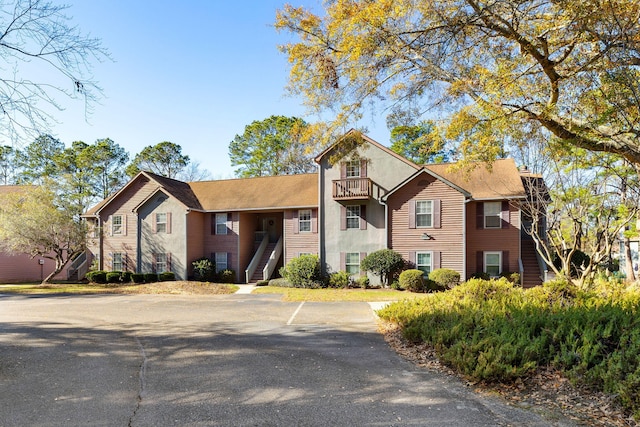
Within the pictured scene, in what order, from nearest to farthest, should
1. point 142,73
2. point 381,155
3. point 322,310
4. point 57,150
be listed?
point 142,73, point 322,310, point 381,155, point 57,150

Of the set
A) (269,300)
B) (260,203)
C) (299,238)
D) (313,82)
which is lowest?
(269,300)

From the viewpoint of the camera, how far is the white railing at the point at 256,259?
909 inches

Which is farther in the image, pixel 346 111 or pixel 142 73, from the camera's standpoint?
pixel 346 111

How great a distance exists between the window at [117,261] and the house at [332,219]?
0.07 meters

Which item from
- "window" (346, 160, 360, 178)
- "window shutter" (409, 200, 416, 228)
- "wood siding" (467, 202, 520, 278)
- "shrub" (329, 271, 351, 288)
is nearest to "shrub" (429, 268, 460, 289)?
"wood siding" (467, 202, 520, 278)

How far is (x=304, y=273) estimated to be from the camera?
67.0ft

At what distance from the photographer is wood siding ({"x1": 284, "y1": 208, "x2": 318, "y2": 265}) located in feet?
73.3

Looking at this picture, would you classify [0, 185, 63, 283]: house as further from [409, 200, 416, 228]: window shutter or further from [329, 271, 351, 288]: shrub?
[409, 200, 416, 228]: window shutter

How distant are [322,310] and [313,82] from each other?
7.47 m

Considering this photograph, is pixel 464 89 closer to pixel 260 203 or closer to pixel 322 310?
pixel 322 310

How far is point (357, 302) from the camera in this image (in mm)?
14820

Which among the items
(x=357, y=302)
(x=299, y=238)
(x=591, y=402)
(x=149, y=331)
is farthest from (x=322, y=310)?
(x=299, y=238)

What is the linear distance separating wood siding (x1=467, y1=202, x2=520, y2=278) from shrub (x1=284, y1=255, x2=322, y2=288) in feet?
26.2

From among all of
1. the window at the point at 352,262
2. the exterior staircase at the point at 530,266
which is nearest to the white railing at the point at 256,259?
the window at the point at 352,262
